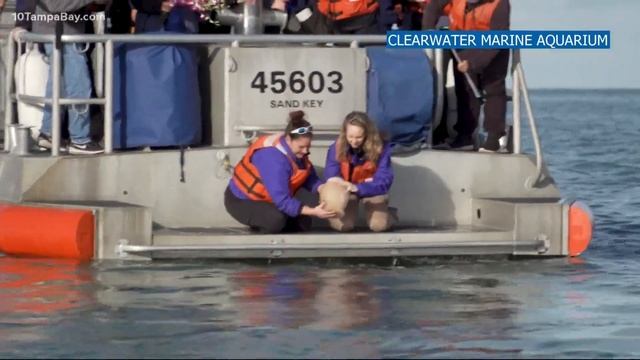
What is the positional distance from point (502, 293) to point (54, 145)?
3331 millimetres

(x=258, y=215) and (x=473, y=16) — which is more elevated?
(x=473, y=16)

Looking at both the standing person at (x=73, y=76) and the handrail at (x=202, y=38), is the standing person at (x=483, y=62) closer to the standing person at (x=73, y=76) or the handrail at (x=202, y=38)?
the handrail at (x=202, y=38)

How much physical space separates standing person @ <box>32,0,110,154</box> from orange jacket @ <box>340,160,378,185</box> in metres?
1.73

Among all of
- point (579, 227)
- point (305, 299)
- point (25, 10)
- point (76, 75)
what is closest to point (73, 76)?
point (76, 75)

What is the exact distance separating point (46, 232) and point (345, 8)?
3.07 meters

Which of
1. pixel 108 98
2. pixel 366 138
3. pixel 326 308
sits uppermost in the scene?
pixel 108 98

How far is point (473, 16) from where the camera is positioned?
13336 mm

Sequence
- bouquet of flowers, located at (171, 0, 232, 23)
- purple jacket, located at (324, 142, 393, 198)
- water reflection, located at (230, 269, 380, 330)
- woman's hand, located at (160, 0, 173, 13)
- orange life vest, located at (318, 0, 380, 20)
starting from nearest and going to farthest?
water reflection, located at (230, 269, 380, 330) < purple jacket, located at (324, 142, 393, 198) < woman's hand, located at (160, 0, 173, 13) < bouquet of flowers, located at (171, 0, 232, 23) < orange life vest, located at (318, 0, 380, 20)

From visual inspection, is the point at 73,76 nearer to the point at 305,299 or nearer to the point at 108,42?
the point at 108,42

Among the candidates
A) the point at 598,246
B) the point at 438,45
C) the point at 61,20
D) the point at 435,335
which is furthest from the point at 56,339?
the point at 598,246

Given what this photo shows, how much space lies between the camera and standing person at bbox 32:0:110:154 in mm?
12906

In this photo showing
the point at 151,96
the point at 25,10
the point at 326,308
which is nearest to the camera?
the point at 326,308

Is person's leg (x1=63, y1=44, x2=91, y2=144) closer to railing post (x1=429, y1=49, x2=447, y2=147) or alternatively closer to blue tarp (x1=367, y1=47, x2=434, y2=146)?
blue tarp (x1=367, y1=47, x2=434, y2=146)

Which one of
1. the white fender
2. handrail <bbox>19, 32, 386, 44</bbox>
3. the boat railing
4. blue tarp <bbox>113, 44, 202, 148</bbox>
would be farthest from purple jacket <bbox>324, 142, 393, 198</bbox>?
the white fender
